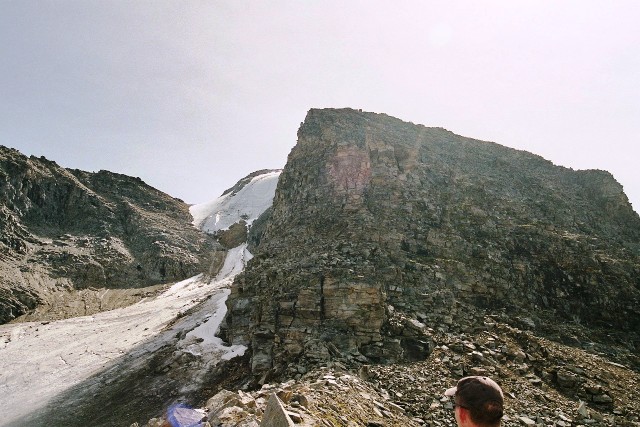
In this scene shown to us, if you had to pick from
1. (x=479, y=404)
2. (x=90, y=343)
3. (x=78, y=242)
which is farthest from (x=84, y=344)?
(x=479, y=404)

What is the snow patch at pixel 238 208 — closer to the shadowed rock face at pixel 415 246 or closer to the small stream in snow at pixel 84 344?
the small stream in snow at pixel 84 344

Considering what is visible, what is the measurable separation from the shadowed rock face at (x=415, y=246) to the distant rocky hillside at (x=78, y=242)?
1452 inches

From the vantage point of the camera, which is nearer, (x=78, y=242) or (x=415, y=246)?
(x=415, y=246)

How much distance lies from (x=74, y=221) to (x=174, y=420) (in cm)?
7418

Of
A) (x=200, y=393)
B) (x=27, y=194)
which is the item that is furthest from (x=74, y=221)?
(x=200, y=393)

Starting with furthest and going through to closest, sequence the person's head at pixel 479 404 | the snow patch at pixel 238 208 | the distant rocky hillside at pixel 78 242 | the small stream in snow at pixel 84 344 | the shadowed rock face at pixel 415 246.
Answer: the snow patch at pixel 238 208
the distant rocky hillside at pixel 78 242
the small stream in snow at pixel 84 344
the shadowed rock face at pixel 415 246
the person's head at pixel 479 404

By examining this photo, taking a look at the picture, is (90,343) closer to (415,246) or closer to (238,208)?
(415,246)

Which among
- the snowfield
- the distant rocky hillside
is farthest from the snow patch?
the snowfield

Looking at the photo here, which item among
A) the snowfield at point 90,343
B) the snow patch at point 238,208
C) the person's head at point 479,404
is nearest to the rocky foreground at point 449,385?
the person's head at point 479,404

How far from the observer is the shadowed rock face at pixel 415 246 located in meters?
19.8

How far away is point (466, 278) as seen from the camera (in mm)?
24188

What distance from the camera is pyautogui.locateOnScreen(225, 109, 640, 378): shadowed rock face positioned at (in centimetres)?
1983

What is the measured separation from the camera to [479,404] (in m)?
3.54

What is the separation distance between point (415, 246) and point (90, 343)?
3394 centimetres
